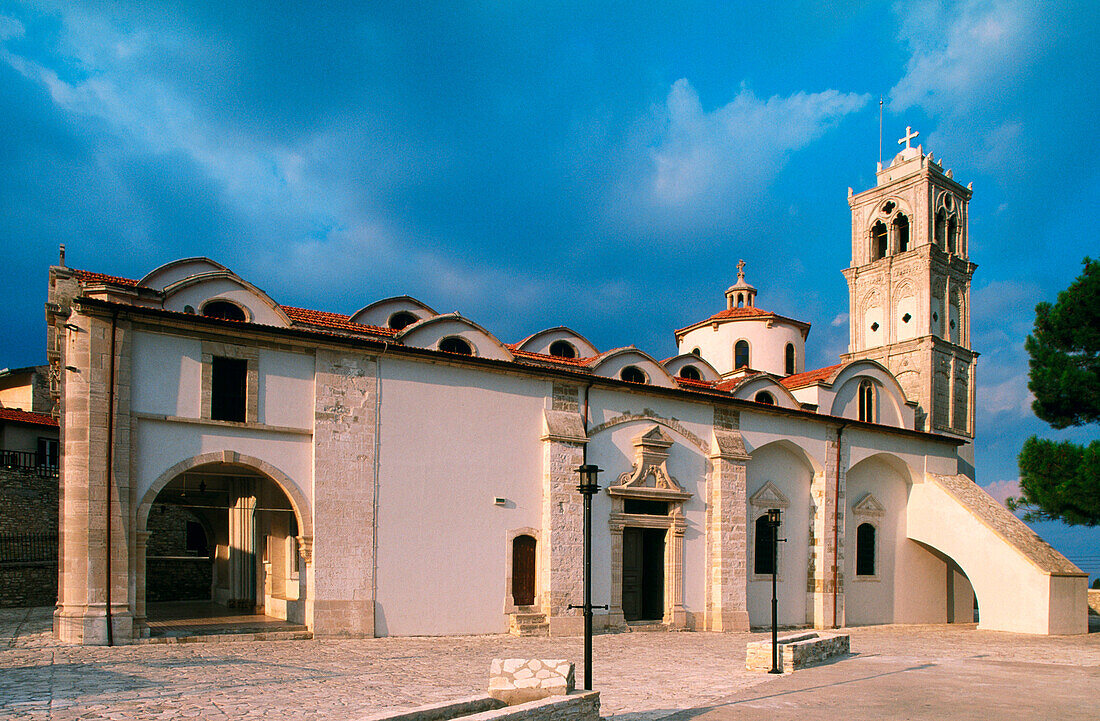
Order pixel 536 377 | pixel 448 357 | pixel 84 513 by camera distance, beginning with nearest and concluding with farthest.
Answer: pixel 84 513
pixel 448 357
pixel 536 377

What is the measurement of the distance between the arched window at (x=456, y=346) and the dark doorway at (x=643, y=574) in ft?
18.7

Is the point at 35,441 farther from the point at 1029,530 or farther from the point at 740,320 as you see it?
the point at 1029,530

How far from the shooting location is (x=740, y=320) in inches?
1160

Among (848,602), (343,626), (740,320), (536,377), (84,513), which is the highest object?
(740,320)

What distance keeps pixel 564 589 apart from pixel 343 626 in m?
4.93

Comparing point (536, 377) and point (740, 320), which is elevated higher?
point (740, 320)

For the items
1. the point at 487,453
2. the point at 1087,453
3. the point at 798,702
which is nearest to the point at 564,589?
the point at 487,453

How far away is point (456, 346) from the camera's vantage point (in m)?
18.1

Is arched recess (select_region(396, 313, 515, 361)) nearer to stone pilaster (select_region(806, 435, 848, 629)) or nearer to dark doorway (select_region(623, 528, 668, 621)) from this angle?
dark doorway (select_region(623, 528, 668, 621))

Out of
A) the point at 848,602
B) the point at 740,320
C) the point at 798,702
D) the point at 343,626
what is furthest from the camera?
the point at 740,320

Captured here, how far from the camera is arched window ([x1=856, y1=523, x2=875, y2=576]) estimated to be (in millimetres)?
24094

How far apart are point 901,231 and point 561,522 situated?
22420 mm

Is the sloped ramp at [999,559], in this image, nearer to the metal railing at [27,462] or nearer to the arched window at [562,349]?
the arched window at [562,349]

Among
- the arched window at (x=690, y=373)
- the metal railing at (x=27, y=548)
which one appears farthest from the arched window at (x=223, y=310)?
the arched window at (x=690, y=373)
